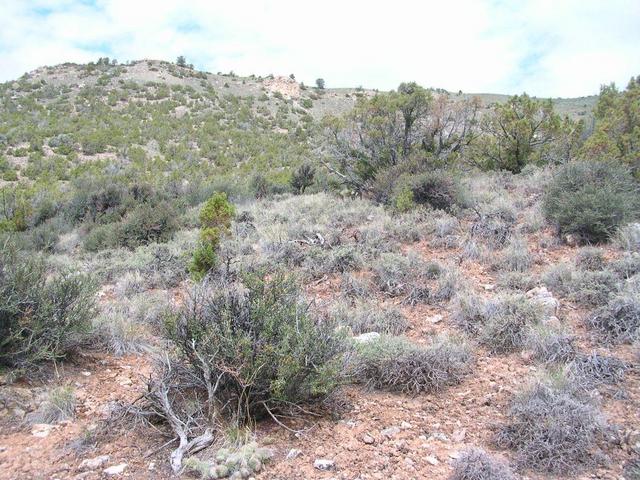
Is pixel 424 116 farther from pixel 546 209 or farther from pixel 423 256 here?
pixel 423 256

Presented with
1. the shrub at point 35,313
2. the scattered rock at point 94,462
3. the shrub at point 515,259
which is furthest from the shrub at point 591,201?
the scattered rock at point 94,462

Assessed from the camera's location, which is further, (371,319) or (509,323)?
(371,319)

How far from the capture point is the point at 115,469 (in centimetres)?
273

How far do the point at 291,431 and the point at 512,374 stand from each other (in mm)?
1862

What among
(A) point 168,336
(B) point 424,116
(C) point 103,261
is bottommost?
(C) point 103,261

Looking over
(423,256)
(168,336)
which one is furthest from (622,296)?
(168,336)

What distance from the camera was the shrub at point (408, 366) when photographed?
3.74 m

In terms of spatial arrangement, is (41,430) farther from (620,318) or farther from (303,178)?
(303,178)

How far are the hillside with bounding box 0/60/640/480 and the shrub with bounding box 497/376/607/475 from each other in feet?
0.04

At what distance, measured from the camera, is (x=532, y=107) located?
1281 centimetres

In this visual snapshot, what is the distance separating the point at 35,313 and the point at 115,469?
1.86m

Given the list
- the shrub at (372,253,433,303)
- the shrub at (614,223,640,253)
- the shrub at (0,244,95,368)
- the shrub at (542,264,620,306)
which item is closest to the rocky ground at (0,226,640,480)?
the shrub at (0,244,95,368)

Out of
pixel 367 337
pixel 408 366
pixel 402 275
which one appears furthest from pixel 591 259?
pixel 408 366

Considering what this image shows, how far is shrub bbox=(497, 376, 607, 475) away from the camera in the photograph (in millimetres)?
2771
